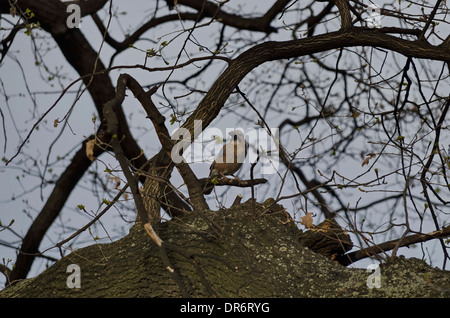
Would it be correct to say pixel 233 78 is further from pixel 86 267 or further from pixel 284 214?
pixel 86 267

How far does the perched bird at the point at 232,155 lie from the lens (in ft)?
14.9

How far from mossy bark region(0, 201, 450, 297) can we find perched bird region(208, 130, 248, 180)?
1252mm

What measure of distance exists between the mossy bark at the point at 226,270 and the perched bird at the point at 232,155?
49.3 inches

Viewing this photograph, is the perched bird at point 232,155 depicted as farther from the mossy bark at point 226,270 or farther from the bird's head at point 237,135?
the mossy bark at point 226,270

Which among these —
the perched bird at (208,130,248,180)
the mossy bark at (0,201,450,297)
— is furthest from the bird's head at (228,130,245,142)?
the mossy bark at (0,201,450,297)

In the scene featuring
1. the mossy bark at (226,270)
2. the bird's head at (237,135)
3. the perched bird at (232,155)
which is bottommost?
the mossy bark at (226,270)

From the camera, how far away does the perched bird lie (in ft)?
14.9

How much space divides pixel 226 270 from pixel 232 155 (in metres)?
1.76

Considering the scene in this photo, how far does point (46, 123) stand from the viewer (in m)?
6.01

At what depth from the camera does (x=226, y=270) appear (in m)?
2.86

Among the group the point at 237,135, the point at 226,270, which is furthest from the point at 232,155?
the point at 226,270

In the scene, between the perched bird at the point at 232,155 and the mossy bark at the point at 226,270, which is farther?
the perched bird at the point at 232,155

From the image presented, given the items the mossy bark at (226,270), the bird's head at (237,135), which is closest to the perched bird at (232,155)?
the bird's head at (237,135)
